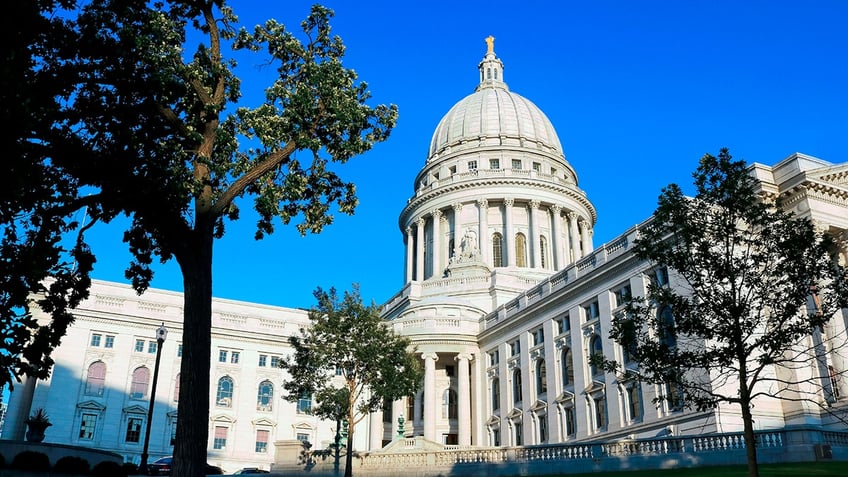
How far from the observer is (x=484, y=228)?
84.1 m

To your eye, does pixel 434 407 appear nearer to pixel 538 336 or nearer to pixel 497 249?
pixel 538 336

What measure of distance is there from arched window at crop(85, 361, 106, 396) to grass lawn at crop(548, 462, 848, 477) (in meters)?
49.3

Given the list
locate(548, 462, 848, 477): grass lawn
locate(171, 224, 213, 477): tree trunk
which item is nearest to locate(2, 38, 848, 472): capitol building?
locate(548, 462, 848, 477): grass lawn

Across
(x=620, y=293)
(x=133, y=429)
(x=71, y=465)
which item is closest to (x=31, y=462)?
(x=71, y=465)

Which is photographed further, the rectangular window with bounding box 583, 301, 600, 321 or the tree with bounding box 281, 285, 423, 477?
the rectangular window with bounding box 583, 301, 600, 321

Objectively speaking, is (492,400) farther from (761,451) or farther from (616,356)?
(761,451)

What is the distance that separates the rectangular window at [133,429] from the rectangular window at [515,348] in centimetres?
3197

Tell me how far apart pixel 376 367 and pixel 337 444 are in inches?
179

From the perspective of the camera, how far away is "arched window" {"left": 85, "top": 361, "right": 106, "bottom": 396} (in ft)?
205

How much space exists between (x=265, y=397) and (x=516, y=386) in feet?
78.3

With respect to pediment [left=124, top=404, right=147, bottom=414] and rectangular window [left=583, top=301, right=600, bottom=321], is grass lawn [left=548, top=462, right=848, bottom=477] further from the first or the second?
Result: pediment [left=124, top=404, right=147, bottom=414]

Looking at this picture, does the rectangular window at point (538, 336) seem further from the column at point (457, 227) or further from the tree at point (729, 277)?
the tree at point (729, 277)

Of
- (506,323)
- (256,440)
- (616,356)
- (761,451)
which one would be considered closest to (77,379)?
(256,440)

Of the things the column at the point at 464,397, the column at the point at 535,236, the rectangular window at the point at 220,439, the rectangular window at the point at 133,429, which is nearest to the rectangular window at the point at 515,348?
the column at the point at 464,397
